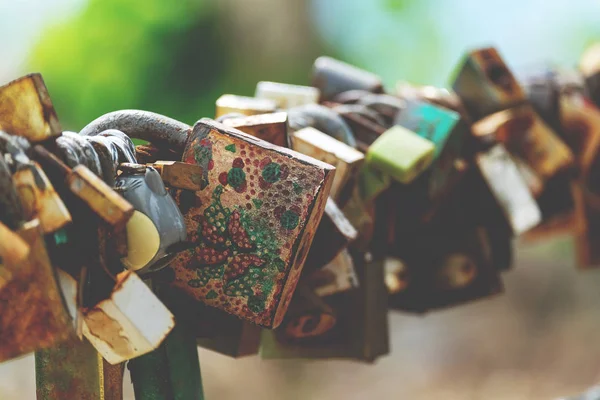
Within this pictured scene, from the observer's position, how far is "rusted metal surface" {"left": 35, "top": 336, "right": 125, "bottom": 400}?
0.46 meters

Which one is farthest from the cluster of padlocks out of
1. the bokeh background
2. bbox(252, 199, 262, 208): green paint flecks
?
the bokeh background

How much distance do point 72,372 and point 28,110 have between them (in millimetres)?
157

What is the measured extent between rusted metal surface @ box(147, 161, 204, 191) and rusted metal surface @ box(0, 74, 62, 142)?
8 cm

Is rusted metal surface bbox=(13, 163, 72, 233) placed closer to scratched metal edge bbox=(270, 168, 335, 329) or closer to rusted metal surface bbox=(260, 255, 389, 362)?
scratched metal edge bbox=(270, 168, 335, 329)

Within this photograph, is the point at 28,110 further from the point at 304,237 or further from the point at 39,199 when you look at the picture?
the point at 304,237

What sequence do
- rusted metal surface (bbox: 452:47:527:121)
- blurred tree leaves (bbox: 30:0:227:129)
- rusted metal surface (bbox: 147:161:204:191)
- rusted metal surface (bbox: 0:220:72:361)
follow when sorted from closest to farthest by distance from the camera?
rusted metal surface (bbox: 0:220:72:361)
rusted metal surface (bbox: 147:161:204:191)
rusted metal surface (bbox: 452:47:527:121)
blurred tree leaves (bbox: 30:0:227:129)

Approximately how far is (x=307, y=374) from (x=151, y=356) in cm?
229

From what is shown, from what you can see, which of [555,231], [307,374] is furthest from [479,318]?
[555,231]

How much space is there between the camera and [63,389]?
1.52 ft

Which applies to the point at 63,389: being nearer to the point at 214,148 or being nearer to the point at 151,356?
the point at 151,356

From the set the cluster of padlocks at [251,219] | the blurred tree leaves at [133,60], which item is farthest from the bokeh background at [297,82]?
the cluster of padlocks at [251,219]

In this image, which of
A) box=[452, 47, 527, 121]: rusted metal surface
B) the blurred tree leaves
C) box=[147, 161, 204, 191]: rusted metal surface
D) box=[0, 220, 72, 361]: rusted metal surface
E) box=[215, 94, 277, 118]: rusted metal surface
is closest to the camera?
box=[0, 220, 72, 361]: rusted metal surface

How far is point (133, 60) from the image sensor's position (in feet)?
10.0

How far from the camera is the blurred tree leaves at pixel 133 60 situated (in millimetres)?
3051
